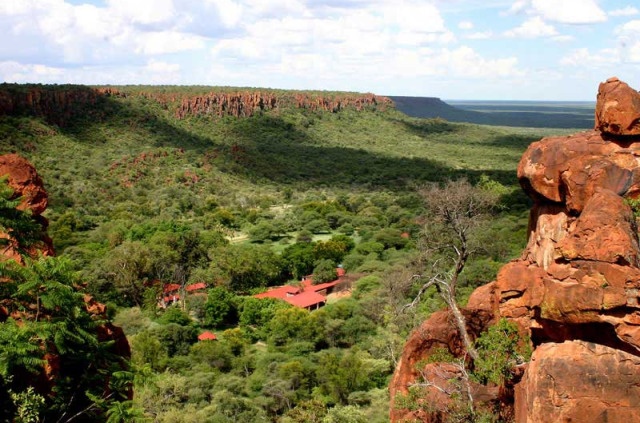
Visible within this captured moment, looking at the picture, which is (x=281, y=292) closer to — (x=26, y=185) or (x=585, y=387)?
(x=26, y=185)

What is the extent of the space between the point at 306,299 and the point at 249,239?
22.2 metres

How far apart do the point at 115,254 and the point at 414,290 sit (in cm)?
2384

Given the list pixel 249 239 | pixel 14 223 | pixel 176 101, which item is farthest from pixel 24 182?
pixel 176 101

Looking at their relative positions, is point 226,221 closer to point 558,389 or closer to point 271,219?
point 271,219

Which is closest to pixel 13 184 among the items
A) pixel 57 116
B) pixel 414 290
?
pixel 414 290

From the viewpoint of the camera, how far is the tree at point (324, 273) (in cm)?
4447

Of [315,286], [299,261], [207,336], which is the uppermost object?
[299,261]

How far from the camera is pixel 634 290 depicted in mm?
7375

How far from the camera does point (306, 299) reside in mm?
39062

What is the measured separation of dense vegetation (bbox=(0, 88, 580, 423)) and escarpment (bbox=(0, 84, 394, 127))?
2718mm

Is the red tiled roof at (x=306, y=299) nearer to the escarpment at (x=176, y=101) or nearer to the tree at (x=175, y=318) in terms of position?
the tree at (x=175, y=318)

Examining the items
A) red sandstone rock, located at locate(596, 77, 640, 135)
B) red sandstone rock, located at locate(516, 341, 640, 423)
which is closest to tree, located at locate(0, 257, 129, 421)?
red sandstone rock, located at locate(516, 341, 640, 423)

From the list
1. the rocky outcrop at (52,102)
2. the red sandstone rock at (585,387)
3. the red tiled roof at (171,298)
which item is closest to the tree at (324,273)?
the red tiled roof at (171,298)

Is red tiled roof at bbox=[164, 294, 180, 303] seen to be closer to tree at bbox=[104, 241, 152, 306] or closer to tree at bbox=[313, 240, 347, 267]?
tree at bbox=[104, 241, 152, 306]
